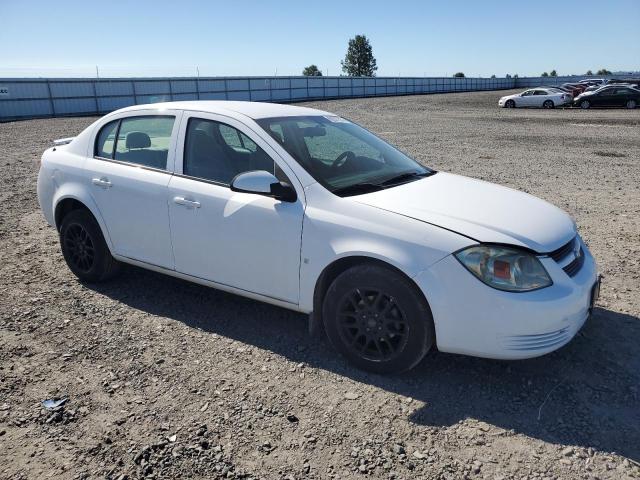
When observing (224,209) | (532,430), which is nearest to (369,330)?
(532,430)

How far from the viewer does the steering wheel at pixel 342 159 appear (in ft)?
12.9

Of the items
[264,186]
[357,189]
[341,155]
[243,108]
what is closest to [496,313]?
[357,189]

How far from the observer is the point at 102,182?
4.56m

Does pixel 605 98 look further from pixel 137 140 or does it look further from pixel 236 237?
pixel 236 237

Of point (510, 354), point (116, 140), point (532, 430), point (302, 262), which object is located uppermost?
point (116, 140)

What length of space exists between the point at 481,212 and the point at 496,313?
70 cm

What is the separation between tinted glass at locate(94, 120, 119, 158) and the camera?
4.75 m

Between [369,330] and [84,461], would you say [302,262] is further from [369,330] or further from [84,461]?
[84,461]

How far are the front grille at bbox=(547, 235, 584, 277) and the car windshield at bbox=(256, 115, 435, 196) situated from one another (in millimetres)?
1196

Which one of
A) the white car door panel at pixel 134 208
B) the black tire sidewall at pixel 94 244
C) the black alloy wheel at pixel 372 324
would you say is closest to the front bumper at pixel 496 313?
the black alloy wheel at pixel 372 324

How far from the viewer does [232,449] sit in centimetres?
278

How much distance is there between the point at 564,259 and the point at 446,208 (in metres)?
0.78

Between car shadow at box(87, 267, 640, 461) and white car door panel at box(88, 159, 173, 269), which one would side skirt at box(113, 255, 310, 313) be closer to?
white car door panel at box(88, 159, 173, 269)

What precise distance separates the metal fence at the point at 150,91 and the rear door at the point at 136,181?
91.6 ft
